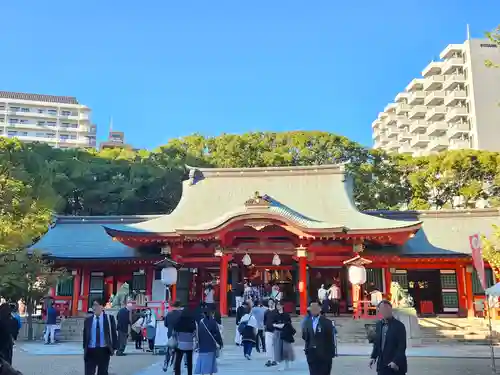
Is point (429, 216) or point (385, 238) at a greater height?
point (429, 216)

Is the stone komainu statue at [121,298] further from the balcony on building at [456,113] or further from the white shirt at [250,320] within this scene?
the balcony on building at [456,113]

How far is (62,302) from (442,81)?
59.2 meters

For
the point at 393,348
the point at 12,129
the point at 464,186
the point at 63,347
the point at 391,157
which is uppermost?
the point at 12,129

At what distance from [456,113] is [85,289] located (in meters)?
51.7

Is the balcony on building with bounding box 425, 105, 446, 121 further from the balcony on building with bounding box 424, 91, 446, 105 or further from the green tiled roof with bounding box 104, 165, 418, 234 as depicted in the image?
the green tiled roof with bounding box 104, 165, 418, 234

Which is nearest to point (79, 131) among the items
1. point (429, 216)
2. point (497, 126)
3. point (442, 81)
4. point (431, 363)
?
point (442, 81)

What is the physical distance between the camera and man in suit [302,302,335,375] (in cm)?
816

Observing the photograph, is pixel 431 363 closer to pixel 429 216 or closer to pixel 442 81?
pixel 429 216

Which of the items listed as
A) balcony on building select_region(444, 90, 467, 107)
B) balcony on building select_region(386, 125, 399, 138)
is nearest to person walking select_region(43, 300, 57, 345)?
balcony on building select_region(444, 90, 467, 107)

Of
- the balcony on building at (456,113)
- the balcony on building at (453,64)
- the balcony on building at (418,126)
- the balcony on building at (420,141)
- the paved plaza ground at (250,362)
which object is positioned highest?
the balcony on building at (453,64)

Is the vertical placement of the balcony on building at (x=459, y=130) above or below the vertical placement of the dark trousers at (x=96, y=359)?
above

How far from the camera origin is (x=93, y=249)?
2497 cm

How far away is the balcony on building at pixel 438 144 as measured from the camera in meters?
64.1

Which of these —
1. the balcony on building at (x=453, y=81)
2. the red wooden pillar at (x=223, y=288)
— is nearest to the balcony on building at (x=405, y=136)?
the balcony on building at (x=453, y=81)
